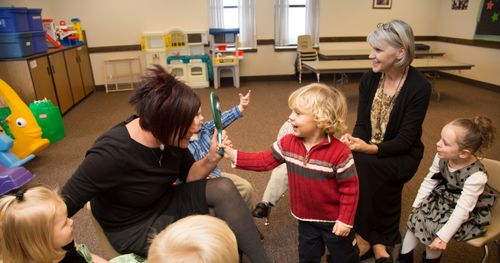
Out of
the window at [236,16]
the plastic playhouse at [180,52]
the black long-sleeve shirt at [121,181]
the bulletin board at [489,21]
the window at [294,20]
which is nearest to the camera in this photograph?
the black long-sleeve shirt at [121,181]

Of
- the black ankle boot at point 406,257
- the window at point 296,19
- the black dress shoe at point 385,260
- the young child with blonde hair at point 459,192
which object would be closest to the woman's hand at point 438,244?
the young child with blonde hair at point 459,192

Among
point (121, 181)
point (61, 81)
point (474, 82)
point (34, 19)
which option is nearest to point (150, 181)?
point (121, 181)

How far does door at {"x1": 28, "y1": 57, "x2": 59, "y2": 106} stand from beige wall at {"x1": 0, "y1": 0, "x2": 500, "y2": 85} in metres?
1.71

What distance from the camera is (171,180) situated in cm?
134

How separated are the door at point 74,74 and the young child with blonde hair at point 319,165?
4512 mm

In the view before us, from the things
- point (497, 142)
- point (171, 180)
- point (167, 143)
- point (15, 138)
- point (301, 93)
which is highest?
point (301, 93)

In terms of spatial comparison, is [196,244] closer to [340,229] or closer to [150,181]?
[150,181]

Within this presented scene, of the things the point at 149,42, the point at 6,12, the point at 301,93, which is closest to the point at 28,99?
the point at 6,12

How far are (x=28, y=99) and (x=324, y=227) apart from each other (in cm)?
378

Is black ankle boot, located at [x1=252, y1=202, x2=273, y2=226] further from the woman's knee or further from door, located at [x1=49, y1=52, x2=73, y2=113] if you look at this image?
door, located at [x1=49, y1=52, x2=73, y2=113]

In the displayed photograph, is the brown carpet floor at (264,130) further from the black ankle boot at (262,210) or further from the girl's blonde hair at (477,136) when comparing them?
the girl's blonde hair at (477,136)

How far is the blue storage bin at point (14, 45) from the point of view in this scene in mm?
3512

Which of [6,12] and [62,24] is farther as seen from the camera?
[62,24]

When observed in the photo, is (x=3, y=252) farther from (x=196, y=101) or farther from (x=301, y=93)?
(x=301, y=93)
